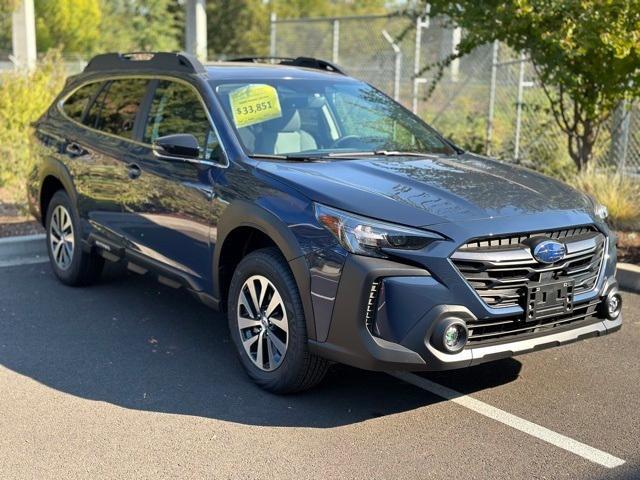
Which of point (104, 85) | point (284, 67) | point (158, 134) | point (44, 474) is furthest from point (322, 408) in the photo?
point (104, 85)

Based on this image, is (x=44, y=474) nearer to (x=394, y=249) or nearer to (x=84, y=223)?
(x=394, y=249)

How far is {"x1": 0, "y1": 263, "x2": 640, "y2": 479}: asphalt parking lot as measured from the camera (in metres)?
3.78

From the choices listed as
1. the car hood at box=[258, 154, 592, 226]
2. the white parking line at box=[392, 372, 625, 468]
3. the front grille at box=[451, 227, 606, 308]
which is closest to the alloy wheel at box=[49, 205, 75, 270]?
the car hood at box=[258, 154, 592, 226]

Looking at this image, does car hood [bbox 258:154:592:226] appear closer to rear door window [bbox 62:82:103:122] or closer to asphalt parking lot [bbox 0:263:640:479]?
asphalt parking lot [bbox 0:263:640:479]

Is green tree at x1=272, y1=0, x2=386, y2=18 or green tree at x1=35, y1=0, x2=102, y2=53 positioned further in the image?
green tree at x1=272, y1=0, x2=386, y2=18

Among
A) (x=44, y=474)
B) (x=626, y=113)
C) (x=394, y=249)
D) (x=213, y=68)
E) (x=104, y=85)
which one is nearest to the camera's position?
(x=44, y=474)

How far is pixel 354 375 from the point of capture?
4906 millimetres

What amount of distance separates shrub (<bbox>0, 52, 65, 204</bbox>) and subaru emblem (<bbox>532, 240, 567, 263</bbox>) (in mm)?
7267

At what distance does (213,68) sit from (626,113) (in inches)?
243

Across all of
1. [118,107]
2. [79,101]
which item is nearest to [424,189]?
[118,107]

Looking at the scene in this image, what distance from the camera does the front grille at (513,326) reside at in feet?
13.2

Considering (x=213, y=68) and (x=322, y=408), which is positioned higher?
(x=213, y=68)

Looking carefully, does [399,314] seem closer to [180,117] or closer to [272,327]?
[272,327]

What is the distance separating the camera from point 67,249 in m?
6.68
